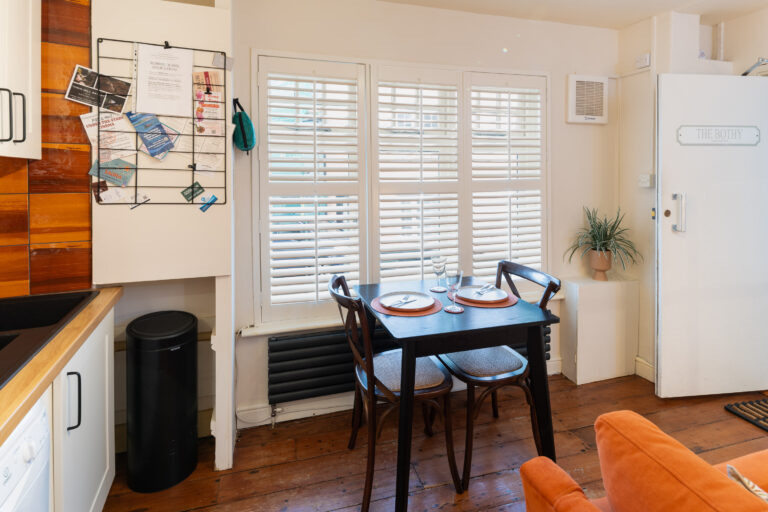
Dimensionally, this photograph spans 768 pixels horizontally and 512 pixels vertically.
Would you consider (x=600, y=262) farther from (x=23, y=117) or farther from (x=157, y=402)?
(x=23, y=117)

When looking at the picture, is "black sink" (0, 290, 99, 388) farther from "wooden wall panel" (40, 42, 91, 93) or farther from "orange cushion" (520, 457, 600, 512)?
"orange cushion" (520, 457, 600, 512)

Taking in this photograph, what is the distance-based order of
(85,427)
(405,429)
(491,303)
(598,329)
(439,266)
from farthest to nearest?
(598,329)
(439,266)
(491,303)
(405,429)
(85,427)

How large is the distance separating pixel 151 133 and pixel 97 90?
26cm

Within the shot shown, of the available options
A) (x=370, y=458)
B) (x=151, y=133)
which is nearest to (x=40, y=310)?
(x=151, y=133)

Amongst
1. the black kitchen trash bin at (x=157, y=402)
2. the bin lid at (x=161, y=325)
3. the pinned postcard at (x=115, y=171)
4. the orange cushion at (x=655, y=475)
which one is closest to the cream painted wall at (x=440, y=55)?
the bin lid at (x=161, y=325)

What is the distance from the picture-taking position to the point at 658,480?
0.70m

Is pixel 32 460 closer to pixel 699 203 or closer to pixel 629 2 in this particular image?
pixel 699 203

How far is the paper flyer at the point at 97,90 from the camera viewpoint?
1.68 meters

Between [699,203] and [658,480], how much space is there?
8.34 ft

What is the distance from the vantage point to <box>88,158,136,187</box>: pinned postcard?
5.68 feet

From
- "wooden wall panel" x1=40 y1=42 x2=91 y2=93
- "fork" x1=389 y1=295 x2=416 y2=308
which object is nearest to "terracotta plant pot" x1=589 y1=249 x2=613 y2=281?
"fork" x1=389 y1=295 x2=416 y2=308

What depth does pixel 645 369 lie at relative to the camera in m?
2.91

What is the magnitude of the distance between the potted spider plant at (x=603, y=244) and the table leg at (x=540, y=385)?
1438mm

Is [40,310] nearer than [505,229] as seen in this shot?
Yes
